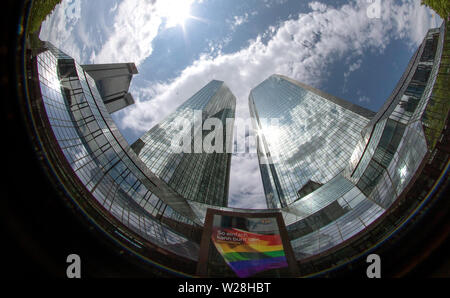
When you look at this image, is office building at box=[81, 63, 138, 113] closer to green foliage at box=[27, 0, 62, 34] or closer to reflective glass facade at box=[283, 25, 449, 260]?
green foliage at box=[27, 0, 62, 34]

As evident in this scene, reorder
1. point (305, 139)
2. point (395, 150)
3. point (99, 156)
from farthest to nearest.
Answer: point (305, 139), point (99, 156), point (395, 150)

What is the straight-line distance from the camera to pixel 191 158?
91500mm

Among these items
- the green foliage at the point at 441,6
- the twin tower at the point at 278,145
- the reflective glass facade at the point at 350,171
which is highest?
the twin tower at the point at 278,145

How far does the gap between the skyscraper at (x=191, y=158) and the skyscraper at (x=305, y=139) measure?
1214 inches

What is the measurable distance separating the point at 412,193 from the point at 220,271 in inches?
662

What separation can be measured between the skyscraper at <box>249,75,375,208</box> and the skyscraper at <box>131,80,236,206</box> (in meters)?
30.8

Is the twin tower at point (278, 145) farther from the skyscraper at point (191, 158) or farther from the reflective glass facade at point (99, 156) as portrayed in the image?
the reflective glass facade at point (99, 156)

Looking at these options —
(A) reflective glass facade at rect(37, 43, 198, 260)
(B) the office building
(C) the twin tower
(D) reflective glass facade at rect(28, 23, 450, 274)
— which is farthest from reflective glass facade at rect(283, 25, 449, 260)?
(B) the office building

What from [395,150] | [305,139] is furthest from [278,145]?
[395,150]

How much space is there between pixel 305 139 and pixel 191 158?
6296 cm

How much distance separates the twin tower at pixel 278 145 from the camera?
72312mm

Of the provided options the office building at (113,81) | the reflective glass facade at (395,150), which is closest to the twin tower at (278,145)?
the office building at (113,81)

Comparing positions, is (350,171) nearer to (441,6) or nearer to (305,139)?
(441,6)
